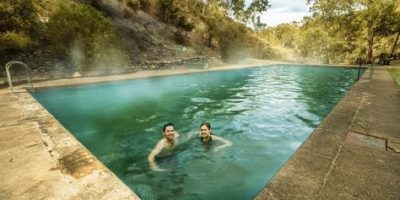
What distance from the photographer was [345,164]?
3.09 m

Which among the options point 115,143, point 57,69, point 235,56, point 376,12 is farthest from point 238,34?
point 115,143

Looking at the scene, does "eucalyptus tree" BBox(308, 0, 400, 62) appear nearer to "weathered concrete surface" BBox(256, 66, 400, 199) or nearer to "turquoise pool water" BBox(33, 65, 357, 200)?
"turquoise pool water" BBox(33, 65, 357, 200)

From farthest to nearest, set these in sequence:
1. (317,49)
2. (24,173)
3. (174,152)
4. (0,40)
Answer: (317,49), (0,40), (174,152), (24,173)

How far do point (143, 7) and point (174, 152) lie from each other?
73.9 feet

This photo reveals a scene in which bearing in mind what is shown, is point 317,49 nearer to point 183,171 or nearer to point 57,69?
point 57,69

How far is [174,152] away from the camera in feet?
17.8

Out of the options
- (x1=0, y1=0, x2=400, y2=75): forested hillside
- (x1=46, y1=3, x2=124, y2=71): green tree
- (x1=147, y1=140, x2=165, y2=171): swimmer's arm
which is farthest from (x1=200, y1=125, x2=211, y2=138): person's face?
(x1=46, y1=3, x2=124, y2=71): green tree

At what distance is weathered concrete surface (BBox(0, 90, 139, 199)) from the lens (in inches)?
94.4

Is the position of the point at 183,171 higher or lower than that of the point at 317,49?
lower

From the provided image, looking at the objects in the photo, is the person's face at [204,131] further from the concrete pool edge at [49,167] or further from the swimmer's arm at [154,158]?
the concrete pool edge at [49,167]

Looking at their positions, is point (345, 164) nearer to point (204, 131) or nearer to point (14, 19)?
point (204, 131)

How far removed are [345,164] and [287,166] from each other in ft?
2.46

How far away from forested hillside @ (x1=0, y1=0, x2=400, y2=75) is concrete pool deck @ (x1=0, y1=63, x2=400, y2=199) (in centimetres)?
908

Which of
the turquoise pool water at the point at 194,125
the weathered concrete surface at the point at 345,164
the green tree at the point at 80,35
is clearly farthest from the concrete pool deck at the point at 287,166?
the green tree at the point at 80,35
